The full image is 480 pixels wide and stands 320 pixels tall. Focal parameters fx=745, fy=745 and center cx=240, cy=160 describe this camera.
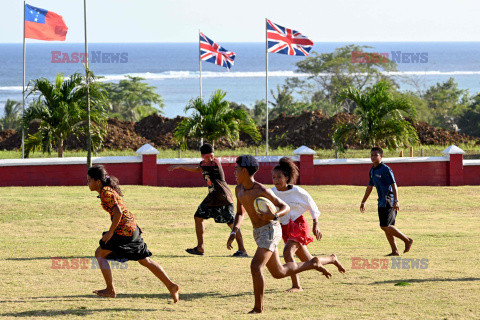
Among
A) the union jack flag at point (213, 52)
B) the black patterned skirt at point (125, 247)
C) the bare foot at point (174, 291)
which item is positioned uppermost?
the union jack flag at point (213, 52)

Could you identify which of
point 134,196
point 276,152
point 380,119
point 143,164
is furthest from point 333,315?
point 276,152

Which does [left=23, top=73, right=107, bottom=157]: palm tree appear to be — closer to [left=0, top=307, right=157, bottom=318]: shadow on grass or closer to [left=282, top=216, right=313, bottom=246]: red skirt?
[left=282, top=216, right=313, bottom=246]: red skirt

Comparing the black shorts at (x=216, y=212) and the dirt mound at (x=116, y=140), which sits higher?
the dirt mound at (x=116, y=140)

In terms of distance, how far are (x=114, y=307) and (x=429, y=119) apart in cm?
5047

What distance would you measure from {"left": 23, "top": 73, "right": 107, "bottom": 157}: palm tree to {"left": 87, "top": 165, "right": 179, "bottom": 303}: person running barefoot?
14572 millimetres

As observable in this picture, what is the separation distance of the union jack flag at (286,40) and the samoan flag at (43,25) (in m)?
7.35

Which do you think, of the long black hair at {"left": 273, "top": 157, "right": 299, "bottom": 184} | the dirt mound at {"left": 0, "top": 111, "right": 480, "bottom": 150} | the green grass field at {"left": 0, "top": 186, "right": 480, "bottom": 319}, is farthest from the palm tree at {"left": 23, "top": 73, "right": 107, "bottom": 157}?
the long black hair at {"left": 273, "top": 157, "right": 299, "bottom": 184}

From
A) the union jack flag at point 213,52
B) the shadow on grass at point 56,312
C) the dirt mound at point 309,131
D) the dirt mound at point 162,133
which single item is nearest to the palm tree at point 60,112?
the union jack flag at point 213,52

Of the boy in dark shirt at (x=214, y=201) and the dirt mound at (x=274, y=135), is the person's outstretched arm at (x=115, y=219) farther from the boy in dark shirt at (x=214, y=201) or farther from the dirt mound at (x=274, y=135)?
the dirt mound at (x=274, y=135)

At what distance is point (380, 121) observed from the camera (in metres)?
23.3

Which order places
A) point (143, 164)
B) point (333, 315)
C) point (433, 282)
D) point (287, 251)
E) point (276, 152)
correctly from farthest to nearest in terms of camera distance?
point (276, 152) → point (143, 164) → point (433, 282) → point (287, 251) → point (333, 315)

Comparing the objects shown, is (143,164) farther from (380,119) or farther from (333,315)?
(333,315)

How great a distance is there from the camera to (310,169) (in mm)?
22734

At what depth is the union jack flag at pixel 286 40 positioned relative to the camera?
2648 cm
